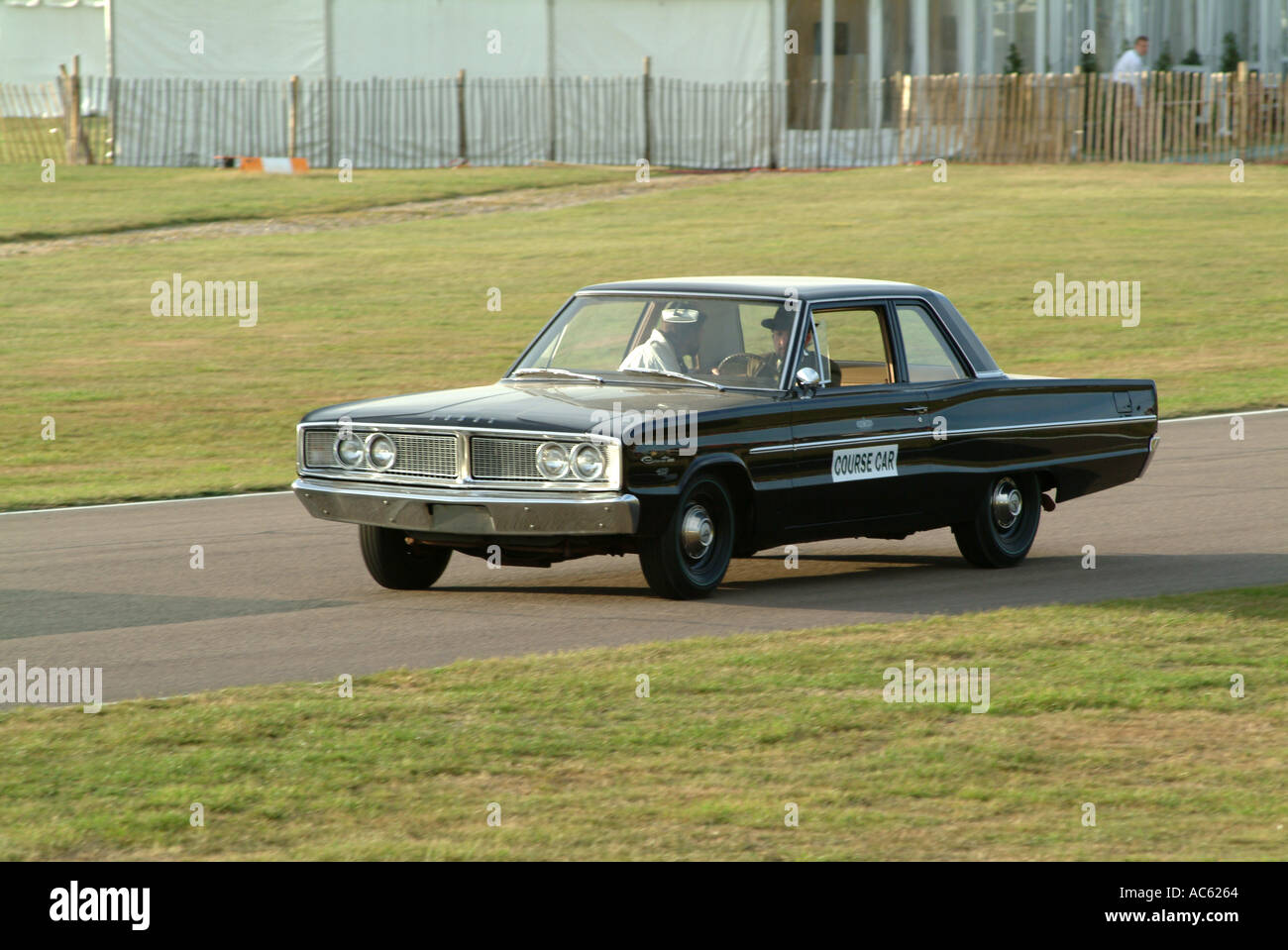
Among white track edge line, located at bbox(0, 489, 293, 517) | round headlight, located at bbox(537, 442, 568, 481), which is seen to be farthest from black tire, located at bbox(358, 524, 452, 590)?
white track edge line, located at bbox(0, 489, 293, 517)

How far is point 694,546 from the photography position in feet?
30.9

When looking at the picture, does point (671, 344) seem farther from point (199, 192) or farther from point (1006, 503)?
point (199, 192)

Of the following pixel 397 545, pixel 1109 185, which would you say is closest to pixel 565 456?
pixel 397 545

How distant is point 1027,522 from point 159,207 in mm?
23528

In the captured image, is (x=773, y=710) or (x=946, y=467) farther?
(x=946, y=467)

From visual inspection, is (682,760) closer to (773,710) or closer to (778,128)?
(773,710)

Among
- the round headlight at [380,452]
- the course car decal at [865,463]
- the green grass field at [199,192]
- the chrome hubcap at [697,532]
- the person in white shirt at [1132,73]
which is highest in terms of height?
the person in white shirt at [1132,73]

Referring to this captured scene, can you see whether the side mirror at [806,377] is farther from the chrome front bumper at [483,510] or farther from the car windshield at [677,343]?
the chrome front bumper at [483,510]

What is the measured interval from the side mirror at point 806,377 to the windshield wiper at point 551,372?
3.33 feet

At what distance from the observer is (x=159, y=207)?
3175 cm

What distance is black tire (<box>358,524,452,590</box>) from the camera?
9844 millimetres

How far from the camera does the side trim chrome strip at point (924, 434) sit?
963 centimetres

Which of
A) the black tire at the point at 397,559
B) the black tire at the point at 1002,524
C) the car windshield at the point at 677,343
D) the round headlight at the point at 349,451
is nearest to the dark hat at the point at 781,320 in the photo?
the car windshield at the point at 677,343

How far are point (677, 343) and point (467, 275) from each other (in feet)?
55.0
